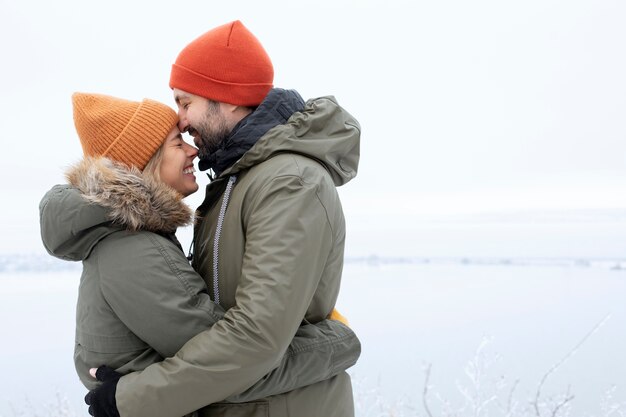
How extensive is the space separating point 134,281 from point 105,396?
254mm

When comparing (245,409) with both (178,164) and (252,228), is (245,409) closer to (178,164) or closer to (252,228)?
(252,228)

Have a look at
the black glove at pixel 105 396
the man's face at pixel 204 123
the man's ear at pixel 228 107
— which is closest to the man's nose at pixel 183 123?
the man's face at pixel 204 123

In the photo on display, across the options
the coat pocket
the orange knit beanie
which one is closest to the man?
the coat pocket

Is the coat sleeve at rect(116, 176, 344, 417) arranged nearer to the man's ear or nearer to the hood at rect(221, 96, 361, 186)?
the hood at rect(221, 96, 361, 186)

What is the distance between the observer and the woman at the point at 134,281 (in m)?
1.40

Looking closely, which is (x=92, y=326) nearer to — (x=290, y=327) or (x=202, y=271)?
(x=202, y=271)

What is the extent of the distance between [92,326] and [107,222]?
0.24m

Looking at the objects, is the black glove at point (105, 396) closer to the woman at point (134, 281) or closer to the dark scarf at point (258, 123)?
the woman at point (134, 281)

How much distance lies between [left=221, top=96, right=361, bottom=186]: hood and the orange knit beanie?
0.72 feet

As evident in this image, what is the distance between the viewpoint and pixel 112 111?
165 centimetres

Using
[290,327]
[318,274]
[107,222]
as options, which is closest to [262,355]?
[290,327]

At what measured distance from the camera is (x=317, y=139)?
61.8 inches

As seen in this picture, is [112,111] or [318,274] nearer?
[318,274]

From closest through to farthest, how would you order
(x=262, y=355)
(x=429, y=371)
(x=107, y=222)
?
(x=262, y=355), (x=107, y=222), (x=429, y=371)
